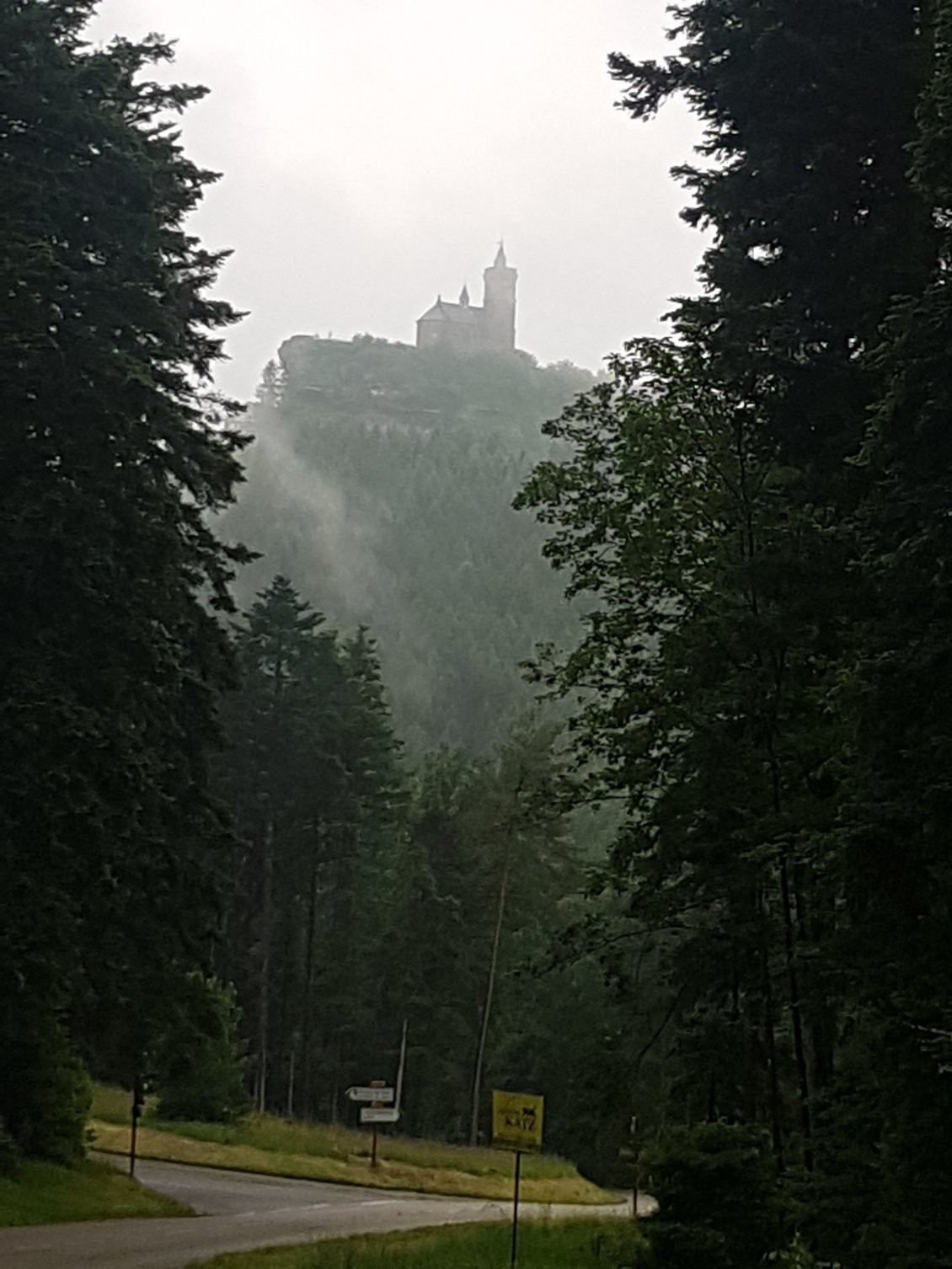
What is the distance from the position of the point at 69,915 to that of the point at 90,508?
4525 millimetres

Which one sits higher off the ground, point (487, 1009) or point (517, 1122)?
point (517, 1122)

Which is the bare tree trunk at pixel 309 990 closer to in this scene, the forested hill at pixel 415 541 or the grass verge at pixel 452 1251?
the grass verge at pixel 452 1251

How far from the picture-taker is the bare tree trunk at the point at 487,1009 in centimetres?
4744

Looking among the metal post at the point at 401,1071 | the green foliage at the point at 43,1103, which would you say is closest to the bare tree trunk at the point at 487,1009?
the metal post at the point at 401,1071

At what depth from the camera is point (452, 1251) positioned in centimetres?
1478

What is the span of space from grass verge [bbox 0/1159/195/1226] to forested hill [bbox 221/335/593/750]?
68.5 metres

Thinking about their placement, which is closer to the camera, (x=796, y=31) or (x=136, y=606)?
(x=796, y=31)

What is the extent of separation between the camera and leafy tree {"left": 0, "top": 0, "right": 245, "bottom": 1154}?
15.4 meters

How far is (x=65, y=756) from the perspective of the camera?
15.4 meters

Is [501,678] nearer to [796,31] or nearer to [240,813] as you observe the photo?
[240,813]

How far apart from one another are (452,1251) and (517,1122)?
374cm

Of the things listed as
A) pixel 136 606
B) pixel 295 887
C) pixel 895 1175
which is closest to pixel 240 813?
pixel 295 887

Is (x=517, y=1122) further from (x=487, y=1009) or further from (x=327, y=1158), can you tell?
(x=487, y=1009)

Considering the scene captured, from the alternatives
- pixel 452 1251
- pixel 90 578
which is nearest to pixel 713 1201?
pixel 452 1251
